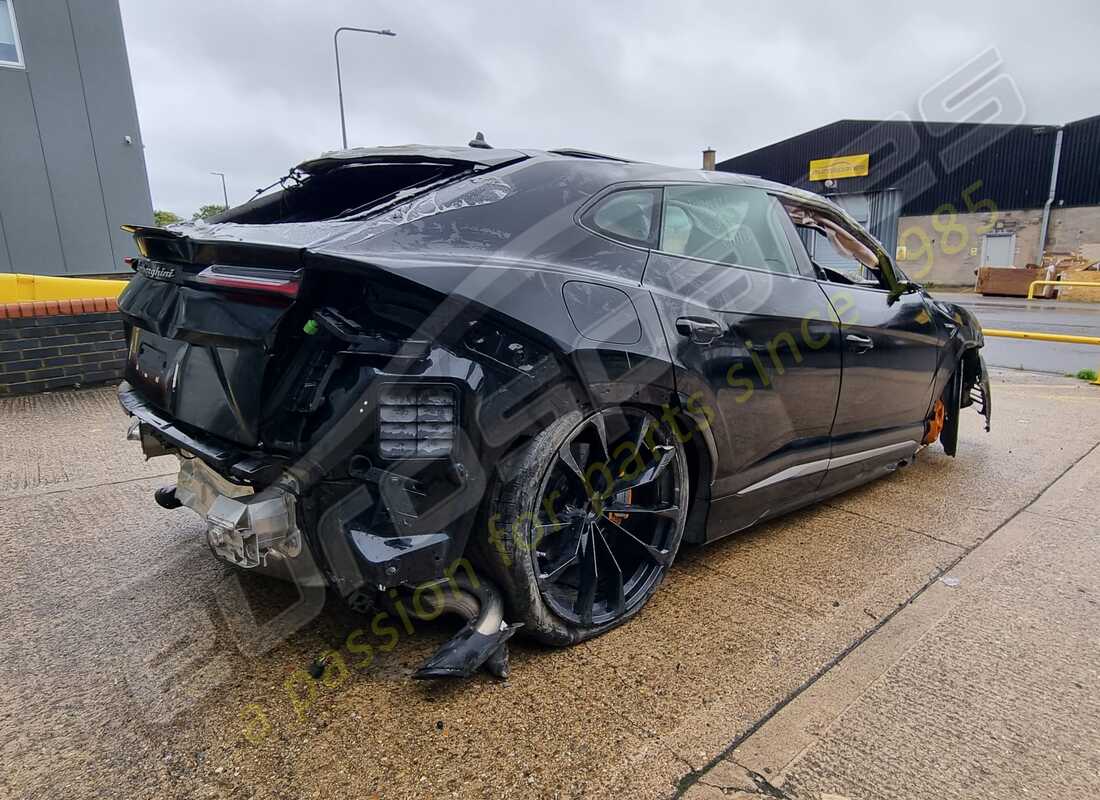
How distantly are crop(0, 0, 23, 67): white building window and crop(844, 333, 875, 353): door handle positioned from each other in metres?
11.6

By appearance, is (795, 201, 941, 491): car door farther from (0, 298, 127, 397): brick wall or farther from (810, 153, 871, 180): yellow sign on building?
(810, 153, 871, 180): yellow sign on building

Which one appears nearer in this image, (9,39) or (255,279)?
(255,279)

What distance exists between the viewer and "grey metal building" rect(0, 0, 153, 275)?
9195mm

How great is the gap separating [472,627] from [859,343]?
2.24m

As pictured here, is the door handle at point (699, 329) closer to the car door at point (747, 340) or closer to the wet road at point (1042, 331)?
the car door at point (747, 340)

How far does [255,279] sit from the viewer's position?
6.02 ft

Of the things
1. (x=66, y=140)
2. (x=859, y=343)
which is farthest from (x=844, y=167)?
(x=859, y=343)

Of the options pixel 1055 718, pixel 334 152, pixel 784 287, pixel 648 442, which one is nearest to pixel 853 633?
pixel 1055 718

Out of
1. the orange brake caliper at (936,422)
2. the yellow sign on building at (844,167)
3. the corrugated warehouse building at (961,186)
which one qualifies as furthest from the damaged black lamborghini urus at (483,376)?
the yellow sign on building at (844,167)

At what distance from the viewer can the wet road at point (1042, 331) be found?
8.76 meters

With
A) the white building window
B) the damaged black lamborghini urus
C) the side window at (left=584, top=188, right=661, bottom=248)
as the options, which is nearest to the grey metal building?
the white building window

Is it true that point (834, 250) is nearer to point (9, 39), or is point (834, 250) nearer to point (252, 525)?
point (252, 525)

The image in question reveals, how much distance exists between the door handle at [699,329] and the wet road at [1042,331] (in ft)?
26.3

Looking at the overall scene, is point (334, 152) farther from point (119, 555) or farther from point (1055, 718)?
point (1055, 718)
